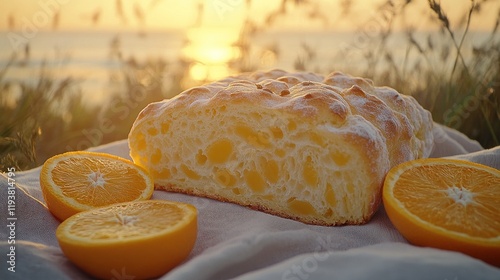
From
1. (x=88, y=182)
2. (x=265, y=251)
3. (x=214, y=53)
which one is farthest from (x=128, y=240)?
(x=214, y=53)

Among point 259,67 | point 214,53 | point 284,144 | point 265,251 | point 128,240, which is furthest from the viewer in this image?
point 214,53

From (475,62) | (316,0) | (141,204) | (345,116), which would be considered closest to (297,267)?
(141,204)

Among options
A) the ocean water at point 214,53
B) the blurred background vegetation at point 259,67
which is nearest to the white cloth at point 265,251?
the blurred background vegetation at point 259,67

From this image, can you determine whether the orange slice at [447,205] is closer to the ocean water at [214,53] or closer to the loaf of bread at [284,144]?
the loaf of bread at [284,144]

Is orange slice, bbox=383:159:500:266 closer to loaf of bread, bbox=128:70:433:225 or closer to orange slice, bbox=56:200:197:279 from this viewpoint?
loaf of bread, bbox=128:70:433:225

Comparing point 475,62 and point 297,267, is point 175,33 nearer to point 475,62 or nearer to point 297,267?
point 475,62

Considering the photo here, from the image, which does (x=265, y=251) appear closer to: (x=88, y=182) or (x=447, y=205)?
(x=447, y=205)

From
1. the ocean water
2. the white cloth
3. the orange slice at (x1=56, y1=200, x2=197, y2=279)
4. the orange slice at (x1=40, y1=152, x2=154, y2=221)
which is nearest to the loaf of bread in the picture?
the white cloth

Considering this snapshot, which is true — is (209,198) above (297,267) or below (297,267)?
below
